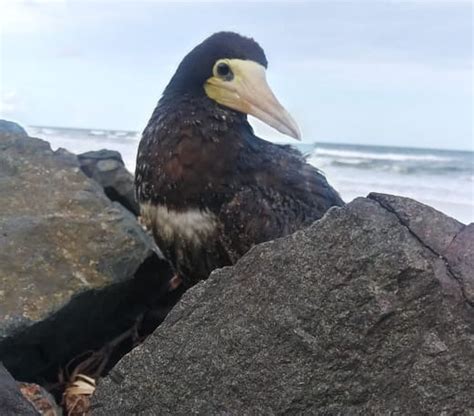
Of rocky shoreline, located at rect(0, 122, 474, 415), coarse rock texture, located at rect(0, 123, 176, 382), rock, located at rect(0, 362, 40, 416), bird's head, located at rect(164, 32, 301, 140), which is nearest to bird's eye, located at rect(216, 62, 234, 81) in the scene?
bird's head, located at rect(164, 32, 301, 140)

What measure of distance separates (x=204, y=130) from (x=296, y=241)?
112 cm

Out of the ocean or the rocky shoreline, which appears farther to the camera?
the ocean

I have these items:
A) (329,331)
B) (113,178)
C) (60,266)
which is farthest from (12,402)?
(113,178)

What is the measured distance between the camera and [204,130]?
2.81 meters

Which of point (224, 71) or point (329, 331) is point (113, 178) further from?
point (329, 331)

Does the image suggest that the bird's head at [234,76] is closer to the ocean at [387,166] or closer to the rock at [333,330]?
the rock at [333,330]

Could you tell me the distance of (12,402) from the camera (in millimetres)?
1724

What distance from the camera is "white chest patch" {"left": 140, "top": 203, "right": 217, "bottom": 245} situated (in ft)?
8.95

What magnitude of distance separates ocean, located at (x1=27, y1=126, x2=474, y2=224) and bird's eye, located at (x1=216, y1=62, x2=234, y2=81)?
326 inches

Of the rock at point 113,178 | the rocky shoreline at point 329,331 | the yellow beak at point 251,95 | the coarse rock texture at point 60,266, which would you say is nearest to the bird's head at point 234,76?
the yellow beak at point 251,95

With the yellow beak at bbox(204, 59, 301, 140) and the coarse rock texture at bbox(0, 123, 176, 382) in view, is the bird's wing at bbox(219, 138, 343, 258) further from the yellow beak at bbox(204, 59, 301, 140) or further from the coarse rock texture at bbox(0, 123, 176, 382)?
the coarse rock texture at bbox(0, 123, 176, 382)

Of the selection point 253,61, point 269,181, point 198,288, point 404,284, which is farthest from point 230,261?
point 404,284

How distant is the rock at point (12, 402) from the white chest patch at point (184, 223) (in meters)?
1.05

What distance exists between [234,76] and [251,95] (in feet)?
0.28
